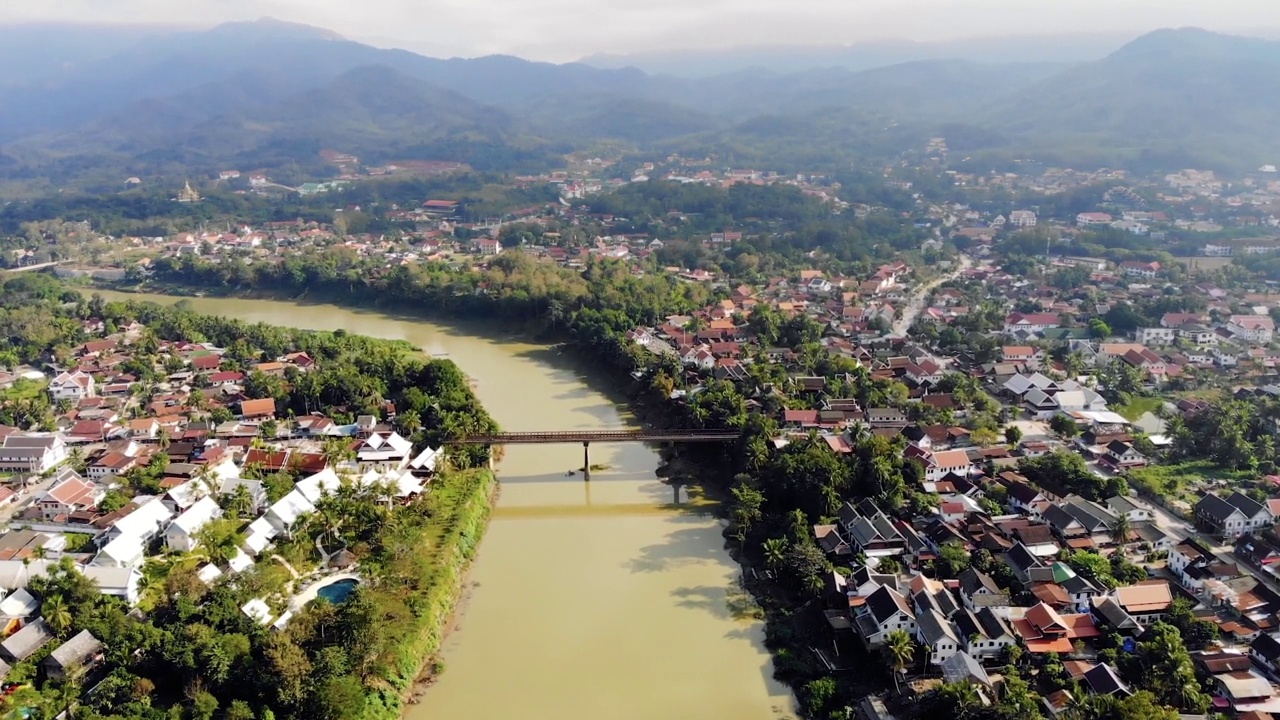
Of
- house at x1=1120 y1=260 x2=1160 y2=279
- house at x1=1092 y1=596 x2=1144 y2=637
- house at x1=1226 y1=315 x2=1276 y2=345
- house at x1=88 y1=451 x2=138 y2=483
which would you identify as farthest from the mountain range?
house at x1=88 y1=451 x2=138 y2=483

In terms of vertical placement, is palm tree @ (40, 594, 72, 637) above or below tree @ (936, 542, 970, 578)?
above

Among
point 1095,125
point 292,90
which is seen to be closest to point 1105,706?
point 1095,125

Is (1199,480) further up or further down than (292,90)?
further down

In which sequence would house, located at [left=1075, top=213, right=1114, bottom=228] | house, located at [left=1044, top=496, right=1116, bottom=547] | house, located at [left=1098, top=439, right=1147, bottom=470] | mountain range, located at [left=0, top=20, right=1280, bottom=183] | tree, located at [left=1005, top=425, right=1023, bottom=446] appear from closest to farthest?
house, located at [left=1044, top=496, right=1116, bottom=547]
house, located at [left=1098, top=439, right=1147, bottom=470]
tree, located at [left=1005, top=425, right=1023, bottom=446]
house, located at [left=1075, top=213, right=1114, bottom=228]
mountain range, located at [left=0, top=20, right=1280, bottom=183]

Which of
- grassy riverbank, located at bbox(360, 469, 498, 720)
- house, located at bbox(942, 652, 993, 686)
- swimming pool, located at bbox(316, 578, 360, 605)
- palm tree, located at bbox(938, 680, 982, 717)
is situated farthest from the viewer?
swimming pool, located at bbox(316, 578, 360, 605)

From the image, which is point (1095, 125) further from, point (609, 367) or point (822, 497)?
point (822, 497)

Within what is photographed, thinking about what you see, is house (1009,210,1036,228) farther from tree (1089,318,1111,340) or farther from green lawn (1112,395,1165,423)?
green lawn (1112,395,1165,423)
